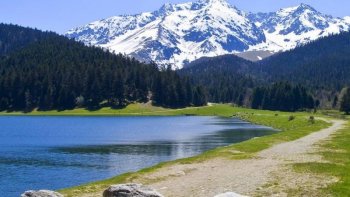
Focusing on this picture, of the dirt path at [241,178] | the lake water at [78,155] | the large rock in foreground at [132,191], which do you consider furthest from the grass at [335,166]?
the lake water at [78,155]

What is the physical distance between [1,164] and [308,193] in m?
47.4

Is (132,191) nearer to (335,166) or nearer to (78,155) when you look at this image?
(335,166)

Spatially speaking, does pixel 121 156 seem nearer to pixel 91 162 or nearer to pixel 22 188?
pixel 91 162

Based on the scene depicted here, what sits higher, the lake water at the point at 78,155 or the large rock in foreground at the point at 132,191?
the large rock in foreground at the point at 132,191

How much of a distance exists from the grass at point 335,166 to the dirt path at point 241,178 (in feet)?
3.61

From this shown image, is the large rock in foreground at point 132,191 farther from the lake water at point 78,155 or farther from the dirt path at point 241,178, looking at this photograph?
the lake water at point 78,155

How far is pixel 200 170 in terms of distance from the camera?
51594 mm

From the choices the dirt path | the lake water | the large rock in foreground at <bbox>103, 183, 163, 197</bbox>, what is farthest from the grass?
the lake water

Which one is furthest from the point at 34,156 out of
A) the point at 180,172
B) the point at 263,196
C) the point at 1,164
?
the point at 263,196

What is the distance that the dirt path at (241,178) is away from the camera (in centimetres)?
3888

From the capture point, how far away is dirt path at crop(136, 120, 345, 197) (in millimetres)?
38875

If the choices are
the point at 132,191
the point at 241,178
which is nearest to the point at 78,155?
the point at 241,178

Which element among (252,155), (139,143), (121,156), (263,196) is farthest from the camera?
(139,143)

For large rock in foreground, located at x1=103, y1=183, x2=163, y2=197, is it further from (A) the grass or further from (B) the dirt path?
(A) the grass
